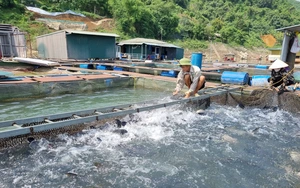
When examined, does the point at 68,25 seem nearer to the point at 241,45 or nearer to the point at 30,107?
the point at 30,107

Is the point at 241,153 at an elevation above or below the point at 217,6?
below

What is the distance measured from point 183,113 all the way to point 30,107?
15.7 ft

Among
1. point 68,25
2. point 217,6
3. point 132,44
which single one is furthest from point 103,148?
point 217,6

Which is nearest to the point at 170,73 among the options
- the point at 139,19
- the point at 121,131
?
the point at 121,131

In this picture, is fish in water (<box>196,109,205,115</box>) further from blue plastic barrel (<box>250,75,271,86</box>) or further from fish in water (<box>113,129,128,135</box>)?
blue plastic barrel (<box>250,75,271,86</box>)

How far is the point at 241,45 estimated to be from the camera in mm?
49875

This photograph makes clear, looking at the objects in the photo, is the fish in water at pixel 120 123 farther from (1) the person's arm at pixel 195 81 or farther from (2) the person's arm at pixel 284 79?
(2) the person's arm at pixel 284 79

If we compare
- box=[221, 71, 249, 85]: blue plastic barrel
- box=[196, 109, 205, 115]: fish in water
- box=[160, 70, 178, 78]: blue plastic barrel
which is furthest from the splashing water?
box=[160, 70, 178, 78]: blue plastic barrel

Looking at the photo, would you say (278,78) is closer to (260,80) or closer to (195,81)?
(260,80)

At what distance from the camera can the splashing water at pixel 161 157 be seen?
3150 mm

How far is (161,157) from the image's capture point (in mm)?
3867

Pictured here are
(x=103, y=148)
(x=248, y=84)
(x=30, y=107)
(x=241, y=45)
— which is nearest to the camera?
(x=103, y=148)

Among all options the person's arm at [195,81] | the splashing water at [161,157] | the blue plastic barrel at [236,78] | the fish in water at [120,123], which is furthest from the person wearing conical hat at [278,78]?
the fish in water at [120,123]

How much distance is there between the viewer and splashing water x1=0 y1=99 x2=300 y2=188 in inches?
124
